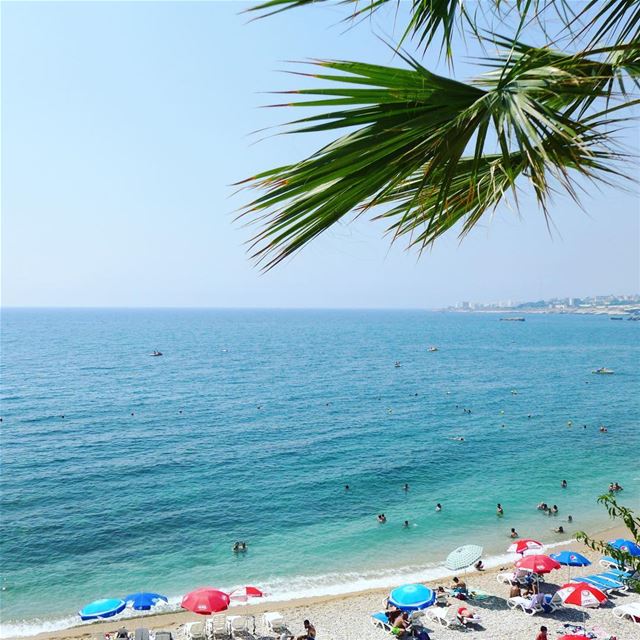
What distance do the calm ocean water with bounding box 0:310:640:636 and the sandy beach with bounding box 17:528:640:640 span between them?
1.63 m

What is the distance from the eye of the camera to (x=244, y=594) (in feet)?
66.5

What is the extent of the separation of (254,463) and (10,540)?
1615 cm

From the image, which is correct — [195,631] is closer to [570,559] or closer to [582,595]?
[582,595]

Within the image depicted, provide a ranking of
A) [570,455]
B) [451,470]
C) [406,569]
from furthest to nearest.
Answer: [570,455]
[451,470]
[406,569]

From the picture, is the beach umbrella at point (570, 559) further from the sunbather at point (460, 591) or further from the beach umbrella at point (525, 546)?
the sunbather at point (460, 591)

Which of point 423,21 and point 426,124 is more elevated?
point 423,21

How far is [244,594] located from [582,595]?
12.0m

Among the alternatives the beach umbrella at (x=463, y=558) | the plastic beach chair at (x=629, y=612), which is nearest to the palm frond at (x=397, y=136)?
the plastic beach chair at (x=629, y=612)

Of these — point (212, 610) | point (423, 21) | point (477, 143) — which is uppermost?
point (423, 21)

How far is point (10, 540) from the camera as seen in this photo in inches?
1059

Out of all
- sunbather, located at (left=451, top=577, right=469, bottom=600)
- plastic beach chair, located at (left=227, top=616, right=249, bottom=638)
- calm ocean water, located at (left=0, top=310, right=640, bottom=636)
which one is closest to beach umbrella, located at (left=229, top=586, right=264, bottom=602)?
plastic beach chair, located at (left=227, top=616, right=249, bottom=638)

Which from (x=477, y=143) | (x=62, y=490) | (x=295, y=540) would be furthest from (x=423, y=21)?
(x=62, y=490)

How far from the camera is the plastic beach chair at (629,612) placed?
17.7 m

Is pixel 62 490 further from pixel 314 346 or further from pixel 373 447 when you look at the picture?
pixel 314 346
